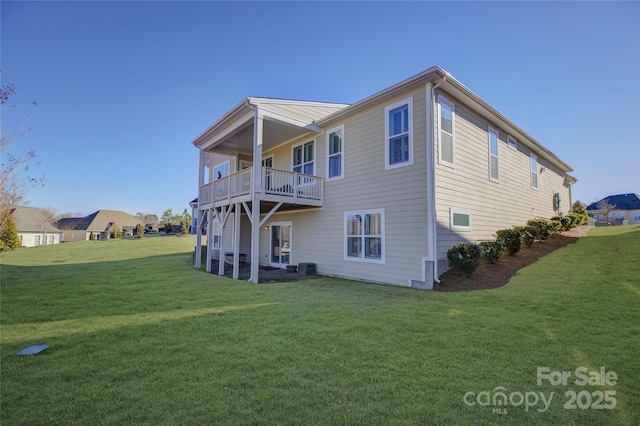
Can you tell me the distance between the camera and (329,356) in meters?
3.74

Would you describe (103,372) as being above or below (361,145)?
below

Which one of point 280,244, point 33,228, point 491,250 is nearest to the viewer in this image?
point 491,250

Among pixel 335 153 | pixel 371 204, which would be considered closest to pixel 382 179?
pixel 371 204

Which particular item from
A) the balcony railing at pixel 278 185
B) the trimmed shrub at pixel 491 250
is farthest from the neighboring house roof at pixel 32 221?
the trimmed shrub at pixel 491 250

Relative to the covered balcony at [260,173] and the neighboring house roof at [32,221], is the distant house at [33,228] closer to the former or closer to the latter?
the neighboring house roof at [32,221]

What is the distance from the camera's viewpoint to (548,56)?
33.6 ft

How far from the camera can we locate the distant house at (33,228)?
38156mm

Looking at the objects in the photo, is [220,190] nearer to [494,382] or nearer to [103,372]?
[103,372]

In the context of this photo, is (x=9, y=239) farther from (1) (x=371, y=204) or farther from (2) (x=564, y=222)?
(2) (x=564, y=222)

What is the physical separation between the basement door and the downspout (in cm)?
681

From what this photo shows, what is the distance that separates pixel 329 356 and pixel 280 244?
33.2 ft

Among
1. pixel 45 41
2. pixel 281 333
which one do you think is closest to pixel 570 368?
pixel 281 333

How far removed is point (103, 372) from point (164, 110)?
15433 millimetres

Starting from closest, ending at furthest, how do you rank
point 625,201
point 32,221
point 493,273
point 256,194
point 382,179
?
point 493,273, point 382,179, point 256,194, point 32,221, point 625,201
